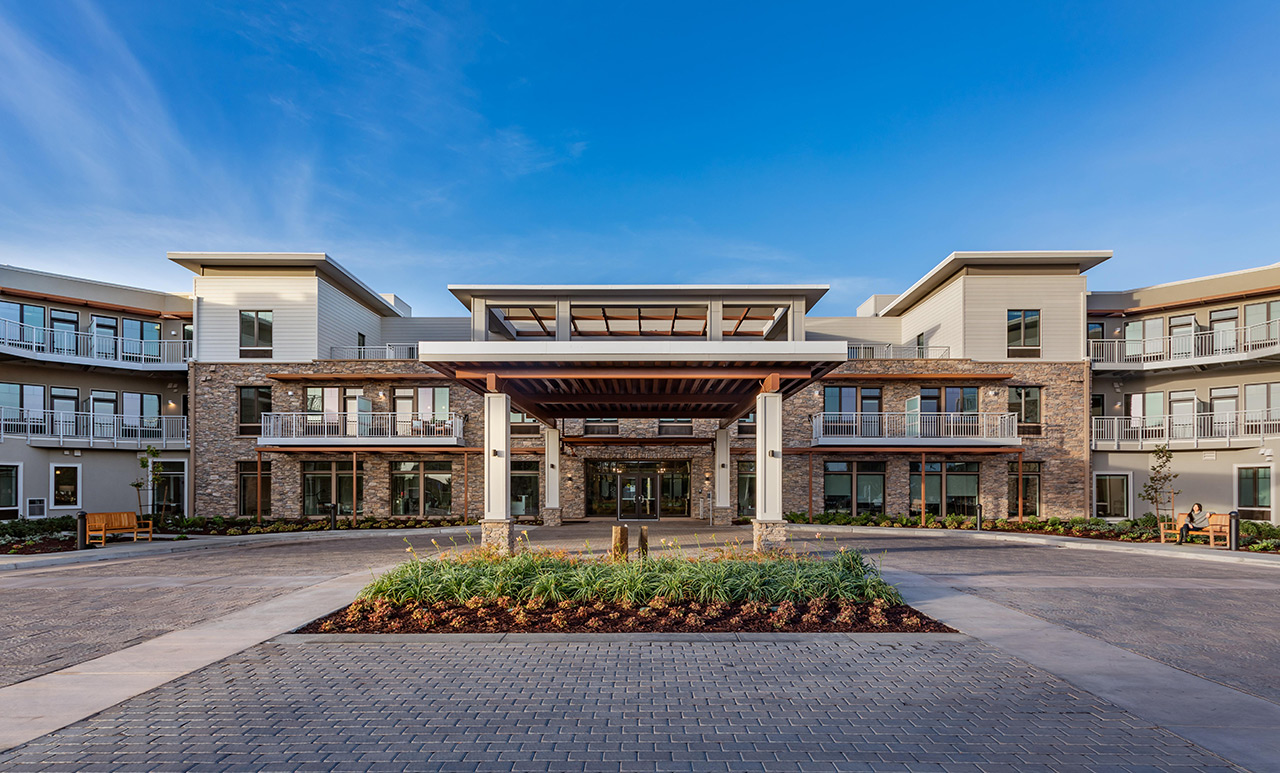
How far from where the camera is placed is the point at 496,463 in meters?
14.7

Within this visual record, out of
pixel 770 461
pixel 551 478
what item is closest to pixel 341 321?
pixel 551 478

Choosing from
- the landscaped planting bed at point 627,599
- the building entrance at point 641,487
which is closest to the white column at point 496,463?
the landscaped planting bed at point 627,599

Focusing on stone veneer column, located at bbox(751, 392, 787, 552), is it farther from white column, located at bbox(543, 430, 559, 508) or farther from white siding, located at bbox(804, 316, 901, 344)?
white siding, located at bbox(804, 316, 901, 344)

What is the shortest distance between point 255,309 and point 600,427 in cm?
1393

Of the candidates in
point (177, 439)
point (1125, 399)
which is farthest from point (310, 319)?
point (1125, 399)

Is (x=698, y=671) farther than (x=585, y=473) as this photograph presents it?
No

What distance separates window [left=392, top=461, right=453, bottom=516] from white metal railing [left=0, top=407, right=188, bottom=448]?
835 centimetres

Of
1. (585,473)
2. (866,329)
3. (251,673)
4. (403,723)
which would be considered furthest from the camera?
(866,329)

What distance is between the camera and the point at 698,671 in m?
6.48

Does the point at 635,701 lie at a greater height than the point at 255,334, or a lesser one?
lesser

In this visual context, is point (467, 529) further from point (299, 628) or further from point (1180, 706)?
point (1180, 706)

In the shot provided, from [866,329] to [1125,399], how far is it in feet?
33.4

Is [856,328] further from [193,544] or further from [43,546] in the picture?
[43,546]

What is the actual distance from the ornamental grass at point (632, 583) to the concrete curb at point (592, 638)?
110cm
